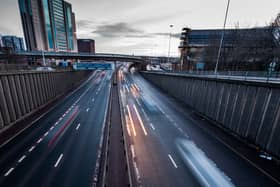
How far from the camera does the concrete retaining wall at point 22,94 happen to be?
14867 mm

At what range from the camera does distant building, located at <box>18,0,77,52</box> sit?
417 feet

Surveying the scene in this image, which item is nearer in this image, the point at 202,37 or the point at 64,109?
the point at 64,109

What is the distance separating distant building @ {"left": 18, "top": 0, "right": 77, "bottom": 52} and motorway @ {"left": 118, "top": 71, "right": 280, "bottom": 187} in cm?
16642

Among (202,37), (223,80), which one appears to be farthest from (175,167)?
(202,37)

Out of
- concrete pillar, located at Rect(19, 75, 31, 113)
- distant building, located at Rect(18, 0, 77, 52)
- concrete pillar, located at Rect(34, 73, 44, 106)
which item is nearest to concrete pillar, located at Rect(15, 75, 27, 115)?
concrete pillar, located at Rect(19, 75, 31, 113)

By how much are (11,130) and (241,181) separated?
23677 millimetres

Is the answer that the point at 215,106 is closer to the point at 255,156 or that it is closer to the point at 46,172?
the point at 255,156

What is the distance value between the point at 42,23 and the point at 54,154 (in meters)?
172

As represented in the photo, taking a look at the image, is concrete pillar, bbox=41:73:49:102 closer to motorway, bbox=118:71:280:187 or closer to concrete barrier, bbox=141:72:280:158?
motorway, bbox=118:71:280:187

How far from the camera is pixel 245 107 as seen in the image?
1327 centimetres

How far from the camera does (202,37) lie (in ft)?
279

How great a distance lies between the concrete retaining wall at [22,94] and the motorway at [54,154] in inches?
108

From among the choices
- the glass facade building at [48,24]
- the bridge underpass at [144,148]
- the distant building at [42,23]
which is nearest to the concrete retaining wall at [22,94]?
the bridge underpass at [144,148]

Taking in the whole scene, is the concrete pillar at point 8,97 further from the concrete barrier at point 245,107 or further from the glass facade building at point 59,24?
the glass facade building at point 59,24
